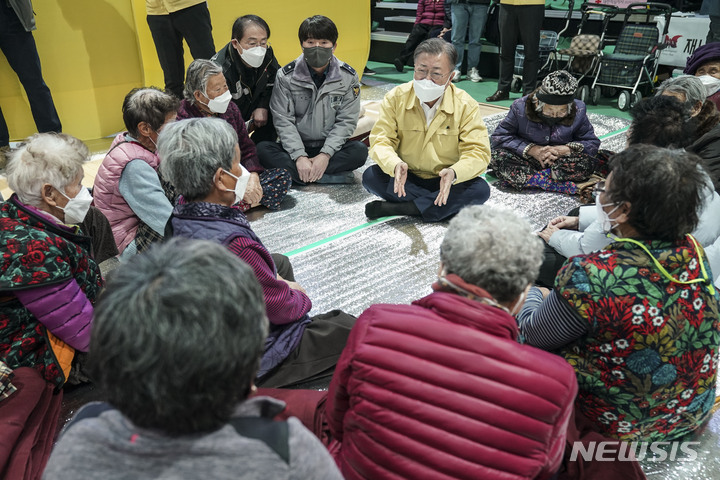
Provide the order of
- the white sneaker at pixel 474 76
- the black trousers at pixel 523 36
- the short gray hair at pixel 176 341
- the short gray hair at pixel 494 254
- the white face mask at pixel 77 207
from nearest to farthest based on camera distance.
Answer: the short gray hair at pixel 176 341, the short gray hair at pixel 494 254, the white face mask at pixel 77 207, the black trousers at pixel 523 36, the white sneaker at pixel 474 76

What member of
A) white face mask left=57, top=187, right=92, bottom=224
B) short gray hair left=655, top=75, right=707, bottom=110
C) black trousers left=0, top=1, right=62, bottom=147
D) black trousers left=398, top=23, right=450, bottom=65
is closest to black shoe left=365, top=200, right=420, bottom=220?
short gray hair left=655, top=75, right=707, bottom=110

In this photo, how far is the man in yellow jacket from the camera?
2.90m

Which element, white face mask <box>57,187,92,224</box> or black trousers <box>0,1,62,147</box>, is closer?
white face mask <box>57,187,92,224</box>

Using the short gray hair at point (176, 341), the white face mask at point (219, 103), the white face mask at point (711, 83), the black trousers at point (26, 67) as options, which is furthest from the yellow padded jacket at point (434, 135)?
the black trousers at point (26, 67)

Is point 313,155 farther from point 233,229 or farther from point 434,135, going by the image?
point 233,229

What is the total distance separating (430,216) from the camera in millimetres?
3129

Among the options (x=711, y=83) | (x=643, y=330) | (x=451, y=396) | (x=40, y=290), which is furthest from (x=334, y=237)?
(x=711, y=83)

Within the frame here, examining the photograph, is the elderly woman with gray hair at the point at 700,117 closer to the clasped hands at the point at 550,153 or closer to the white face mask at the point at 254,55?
the clasped hands at the point at 550,153

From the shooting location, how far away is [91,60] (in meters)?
4.52

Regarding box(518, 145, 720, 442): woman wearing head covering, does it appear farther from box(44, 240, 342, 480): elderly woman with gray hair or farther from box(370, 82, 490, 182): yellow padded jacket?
box(370, 82, 490, 182): yellow padded jacket

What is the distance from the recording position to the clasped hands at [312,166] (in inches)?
140

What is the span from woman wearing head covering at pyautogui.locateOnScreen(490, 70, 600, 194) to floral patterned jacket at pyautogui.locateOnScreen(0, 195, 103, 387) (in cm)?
275

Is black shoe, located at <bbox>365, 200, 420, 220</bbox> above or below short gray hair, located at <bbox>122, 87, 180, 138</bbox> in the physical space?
below

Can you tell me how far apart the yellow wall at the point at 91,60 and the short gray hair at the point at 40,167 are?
2929mm
